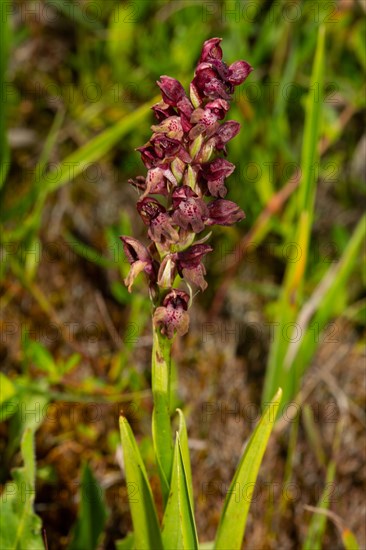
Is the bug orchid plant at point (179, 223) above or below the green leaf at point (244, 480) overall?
above

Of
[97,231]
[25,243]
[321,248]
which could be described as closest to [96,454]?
[25,243]

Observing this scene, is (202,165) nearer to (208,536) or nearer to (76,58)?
(208,536)

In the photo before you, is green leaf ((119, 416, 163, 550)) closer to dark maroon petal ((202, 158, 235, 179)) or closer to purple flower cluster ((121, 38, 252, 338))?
purple flower cluster ((121, 38, 252, 338))

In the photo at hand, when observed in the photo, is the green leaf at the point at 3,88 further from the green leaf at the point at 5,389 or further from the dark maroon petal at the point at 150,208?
the dark maroon petal at the point at 150,208

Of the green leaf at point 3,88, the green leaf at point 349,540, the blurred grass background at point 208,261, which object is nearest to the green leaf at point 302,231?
the blurred grass background at point 208,261

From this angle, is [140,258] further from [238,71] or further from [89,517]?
[89,517]
